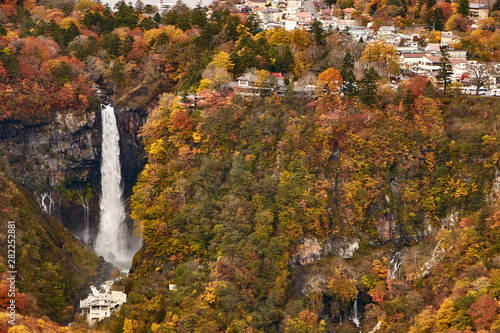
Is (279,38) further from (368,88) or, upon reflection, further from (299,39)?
(368,88)

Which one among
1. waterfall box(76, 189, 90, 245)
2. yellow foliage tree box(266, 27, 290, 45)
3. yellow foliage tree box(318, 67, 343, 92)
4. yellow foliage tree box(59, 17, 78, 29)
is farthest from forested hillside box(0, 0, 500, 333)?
yellow foliage tree box(59, 17, 78, 29)

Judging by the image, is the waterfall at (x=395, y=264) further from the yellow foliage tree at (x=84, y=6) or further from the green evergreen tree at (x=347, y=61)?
the yellow foliage tree at (x=84, y=6)

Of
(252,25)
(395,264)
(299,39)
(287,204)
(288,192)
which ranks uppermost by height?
(252,25)

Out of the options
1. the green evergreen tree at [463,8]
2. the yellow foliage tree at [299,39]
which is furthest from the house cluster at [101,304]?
the green evergreen tree at [463,8]

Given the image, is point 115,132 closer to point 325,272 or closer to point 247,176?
point 247,176

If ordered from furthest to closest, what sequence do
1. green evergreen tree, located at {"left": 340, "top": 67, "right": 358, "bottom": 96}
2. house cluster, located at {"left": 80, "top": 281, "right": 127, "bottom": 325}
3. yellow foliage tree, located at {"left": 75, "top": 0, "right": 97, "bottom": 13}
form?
yellow foliage tree, located at {"left": 75, "top": 0, "right": 97, "bottom": 13} < green evergreen tree, located at {"left": 340, "top": 67, "right": 358, "bottom": 96} < house cluster, located at {"left": 80, "top": 281, "right": 127, "bottom": 325}

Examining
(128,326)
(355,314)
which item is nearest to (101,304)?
(128,326)

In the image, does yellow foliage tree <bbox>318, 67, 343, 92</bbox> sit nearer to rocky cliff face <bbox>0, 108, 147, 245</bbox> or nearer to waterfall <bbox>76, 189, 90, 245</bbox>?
rocky cliff face <bbox>0, 108, 147, 245</bbox>

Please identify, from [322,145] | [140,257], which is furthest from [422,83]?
[140,257]
